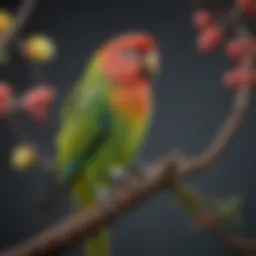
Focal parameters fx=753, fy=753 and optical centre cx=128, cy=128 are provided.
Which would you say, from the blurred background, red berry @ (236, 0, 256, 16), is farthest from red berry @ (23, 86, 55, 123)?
red berry @ (236, 0, 256, 16)

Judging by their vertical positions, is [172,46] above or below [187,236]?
above

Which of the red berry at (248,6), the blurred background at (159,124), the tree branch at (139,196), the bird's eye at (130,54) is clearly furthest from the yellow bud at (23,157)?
the red berry at (248,6)

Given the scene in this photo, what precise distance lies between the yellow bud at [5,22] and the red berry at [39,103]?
126 mm

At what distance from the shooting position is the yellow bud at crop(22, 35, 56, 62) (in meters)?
1.45

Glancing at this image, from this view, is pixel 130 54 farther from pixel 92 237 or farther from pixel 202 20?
pixel 92 237

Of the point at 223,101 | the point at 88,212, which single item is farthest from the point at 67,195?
the point at 223,101

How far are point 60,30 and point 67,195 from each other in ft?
1.05

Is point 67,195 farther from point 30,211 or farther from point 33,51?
point 33,51

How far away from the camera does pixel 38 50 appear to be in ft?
4.80

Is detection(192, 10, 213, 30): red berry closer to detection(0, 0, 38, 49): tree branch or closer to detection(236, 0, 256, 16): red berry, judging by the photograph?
detection(236, 0, 256, 16): red berry

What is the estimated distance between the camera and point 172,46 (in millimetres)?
1452

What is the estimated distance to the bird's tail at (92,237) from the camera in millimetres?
1394

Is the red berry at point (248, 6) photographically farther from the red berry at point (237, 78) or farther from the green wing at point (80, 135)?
the green wing at point (80, 135)

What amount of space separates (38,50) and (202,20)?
0.32 meters
